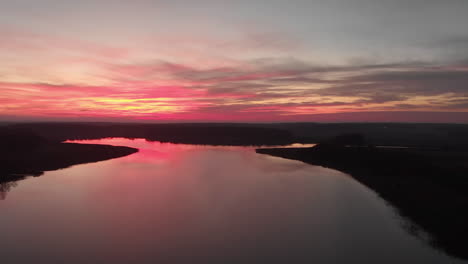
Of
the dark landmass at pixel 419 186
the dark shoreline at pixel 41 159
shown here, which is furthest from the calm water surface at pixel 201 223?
the dark shoreline at pixel 41 159

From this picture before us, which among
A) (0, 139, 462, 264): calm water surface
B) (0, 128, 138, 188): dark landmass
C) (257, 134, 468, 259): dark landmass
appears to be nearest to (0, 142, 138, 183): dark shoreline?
(0, 128, 138, 188): dark landmass

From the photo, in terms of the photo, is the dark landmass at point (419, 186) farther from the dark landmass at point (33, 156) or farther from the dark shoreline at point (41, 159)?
the dark landmass at point (33, 156)

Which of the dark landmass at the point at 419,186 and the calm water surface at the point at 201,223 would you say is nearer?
the calm water surface at the point at 201,223

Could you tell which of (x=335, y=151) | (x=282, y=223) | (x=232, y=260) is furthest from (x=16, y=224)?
(x=335, y=151)

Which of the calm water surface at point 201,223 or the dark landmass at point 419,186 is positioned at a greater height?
the dark landmass at point 419,186

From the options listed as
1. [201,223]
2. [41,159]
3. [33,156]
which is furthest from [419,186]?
[33,156]

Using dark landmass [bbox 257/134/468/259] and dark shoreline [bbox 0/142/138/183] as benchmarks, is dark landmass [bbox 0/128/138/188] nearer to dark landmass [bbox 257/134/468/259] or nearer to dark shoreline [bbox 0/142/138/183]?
dark shoreline [bbox 0/142/138/183]

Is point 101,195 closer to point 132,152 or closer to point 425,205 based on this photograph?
point 425,205

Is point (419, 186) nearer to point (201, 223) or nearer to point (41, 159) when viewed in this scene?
point (201, 223)
